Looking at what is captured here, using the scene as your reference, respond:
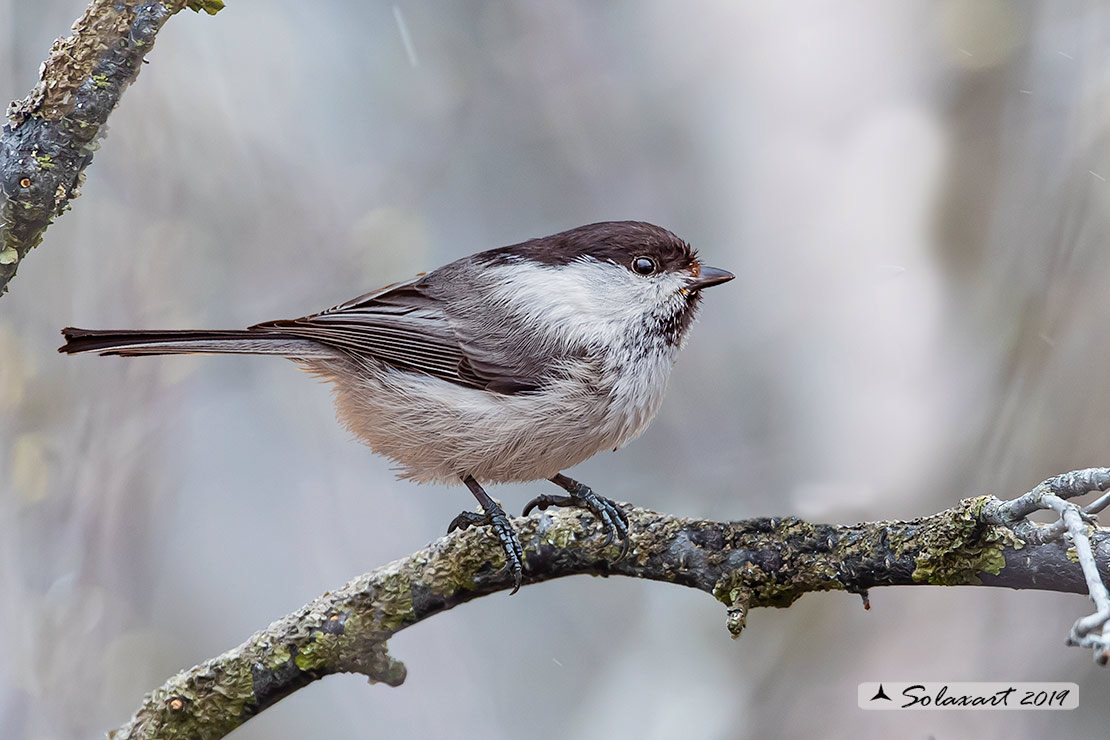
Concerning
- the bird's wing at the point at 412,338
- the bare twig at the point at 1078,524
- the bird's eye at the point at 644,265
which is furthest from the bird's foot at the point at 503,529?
the bare twig at the point at 1078,524

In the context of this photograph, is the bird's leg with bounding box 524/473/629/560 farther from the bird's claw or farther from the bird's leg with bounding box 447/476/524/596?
the bird's leg with bounding box 447/476/524/596

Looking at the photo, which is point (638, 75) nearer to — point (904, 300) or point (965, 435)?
point (904, 300)

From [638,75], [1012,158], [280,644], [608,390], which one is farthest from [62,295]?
[1012,158]

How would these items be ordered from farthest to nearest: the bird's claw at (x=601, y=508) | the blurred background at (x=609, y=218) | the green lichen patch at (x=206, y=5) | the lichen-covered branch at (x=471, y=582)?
the blurred background at (x=609, y=218) < the bird's claw at (x=601, y=508) < the lichen-covered branch at (x=471, y=582) < the green lichen patch at (x=206, y=5)

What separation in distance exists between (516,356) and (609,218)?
3.78ft

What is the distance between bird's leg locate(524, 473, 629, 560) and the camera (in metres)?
2.15

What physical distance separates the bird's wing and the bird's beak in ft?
1.52

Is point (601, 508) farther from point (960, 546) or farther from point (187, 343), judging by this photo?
point (187, 343)

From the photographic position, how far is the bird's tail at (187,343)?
1852 millimetres

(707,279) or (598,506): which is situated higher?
(707,279)

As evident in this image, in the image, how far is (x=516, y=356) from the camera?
7.59ft

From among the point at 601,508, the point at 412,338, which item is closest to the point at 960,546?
the point at 601,508

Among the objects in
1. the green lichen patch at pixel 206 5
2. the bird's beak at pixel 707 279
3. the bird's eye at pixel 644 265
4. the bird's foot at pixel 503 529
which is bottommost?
the bird's foot at pixel 503 529

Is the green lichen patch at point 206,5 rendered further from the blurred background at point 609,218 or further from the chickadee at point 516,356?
the blurred background at point 609,218
